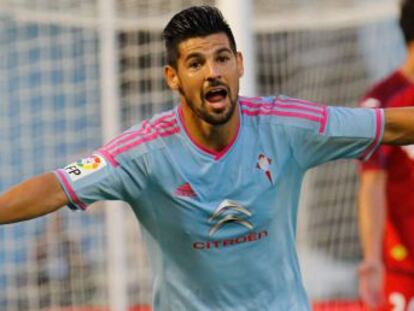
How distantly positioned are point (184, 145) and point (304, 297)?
709 millimetres

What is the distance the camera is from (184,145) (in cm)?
471

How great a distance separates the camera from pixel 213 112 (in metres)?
4.52

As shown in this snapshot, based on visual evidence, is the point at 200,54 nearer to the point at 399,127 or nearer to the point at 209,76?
the point at 209,76

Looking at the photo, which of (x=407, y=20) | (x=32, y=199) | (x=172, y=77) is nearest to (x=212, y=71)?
(x=172, y=77)

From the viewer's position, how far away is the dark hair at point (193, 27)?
15.2 feet

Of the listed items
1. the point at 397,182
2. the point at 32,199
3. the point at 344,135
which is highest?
the point at 344,135

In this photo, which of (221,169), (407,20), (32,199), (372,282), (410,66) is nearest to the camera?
(32,199)

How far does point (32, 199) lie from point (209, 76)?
73 cm

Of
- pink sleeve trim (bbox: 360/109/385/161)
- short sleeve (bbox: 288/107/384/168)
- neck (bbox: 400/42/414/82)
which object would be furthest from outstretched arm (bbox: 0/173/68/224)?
neck (bbox: 400/42/414/82)

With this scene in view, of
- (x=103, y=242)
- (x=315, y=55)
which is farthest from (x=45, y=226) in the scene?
(x=315, y=55)

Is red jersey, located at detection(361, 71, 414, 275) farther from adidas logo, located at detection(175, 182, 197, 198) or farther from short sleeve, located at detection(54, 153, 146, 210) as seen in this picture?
short sleeve, located at detection(54, 153, 146, 210)

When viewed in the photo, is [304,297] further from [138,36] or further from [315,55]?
[315,55]

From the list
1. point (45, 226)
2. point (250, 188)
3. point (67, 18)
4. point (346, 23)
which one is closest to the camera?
point (250, 188)

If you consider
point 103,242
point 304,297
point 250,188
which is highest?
point 250,188
